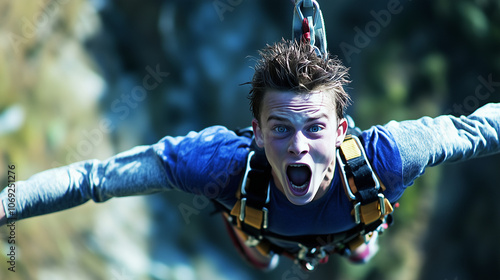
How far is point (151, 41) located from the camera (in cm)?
215

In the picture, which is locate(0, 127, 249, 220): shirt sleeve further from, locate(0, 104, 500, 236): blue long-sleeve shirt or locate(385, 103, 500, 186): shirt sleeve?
locate(385, 103, 500, 186): shirt sleeve

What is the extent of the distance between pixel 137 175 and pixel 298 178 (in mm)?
340

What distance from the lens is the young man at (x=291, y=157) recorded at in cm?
106

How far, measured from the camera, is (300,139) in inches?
40.9

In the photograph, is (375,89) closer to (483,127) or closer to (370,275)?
(370,275)

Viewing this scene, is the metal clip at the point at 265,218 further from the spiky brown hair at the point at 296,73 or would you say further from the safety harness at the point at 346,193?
the spiky brown hair at the point at 296,73

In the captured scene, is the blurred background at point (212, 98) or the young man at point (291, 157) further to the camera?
the blurred background at point (212, 98)

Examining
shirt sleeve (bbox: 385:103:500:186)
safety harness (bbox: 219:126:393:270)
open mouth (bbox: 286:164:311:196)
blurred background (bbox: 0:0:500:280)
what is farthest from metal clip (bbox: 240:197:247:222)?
blurred background (bbox: 0:0:500:280)

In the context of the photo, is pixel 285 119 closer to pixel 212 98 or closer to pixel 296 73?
pixel 296 73

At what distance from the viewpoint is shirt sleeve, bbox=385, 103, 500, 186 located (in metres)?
1.10

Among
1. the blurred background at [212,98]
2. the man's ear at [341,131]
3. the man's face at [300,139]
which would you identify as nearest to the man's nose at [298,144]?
the man's face at [300,139]

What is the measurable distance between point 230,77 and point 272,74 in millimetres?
1215

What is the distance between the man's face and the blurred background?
3.57ft

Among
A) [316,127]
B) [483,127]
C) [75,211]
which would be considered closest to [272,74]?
[316,127]
